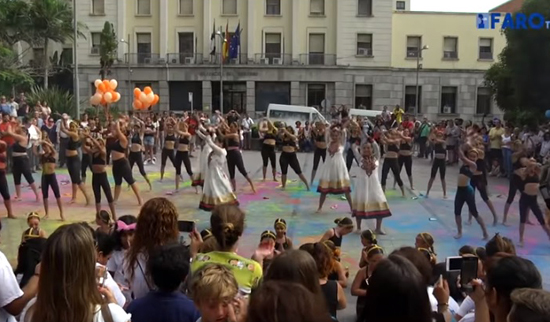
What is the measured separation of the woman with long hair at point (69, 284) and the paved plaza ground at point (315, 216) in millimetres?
3933

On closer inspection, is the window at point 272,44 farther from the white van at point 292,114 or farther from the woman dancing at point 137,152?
the woman dancing at point 137,152

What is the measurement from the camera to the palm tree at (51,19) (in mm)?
33812

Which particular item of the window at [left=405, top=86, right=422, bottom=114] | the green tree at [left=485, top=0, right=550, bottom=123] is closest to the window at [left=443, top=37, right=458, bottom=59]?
the window at [left=405, top=86, right=422, bottom=114]

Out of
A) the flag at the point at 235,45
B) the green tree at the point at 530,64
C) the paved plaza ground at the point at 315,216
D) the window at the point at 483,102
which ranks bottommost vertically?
the paved plaza ground at the point at 315,216

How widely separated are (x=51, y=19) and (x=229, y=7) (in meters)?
13.2

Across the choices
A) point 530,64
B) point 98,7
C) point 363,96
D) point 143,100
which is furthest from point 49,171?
point 98,7

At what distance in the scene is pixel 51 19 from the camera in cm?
3422

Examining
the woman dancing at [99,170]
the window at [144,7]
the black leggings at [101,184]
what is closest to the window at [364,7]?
the window at [144,7]

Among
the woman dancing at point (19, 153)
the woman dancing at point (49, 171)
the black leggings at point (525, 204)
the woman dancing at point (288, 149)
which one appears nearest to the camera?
the black leggings at point (525, 204)

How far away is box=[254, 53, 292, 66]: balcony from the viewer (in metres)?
42.9

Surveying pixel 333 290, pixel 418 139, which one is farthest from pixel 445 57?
pixel 333 290

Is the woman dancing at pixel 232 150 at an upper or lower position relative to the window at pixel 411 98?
lower

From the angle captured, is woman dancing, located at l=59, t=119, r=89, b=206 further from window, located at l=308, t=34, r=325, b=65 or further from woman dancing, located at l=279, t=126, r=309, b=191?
window, located at l=308, t=34, r=325, b=65

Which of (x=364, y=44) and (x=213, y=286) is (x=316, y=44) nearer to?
(x=364, y=44)
